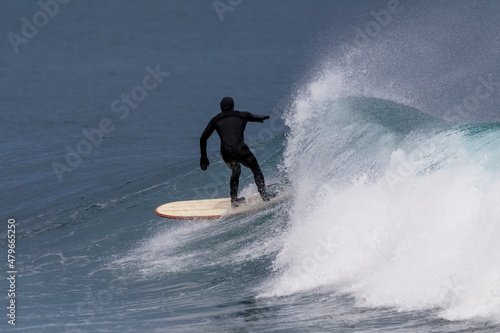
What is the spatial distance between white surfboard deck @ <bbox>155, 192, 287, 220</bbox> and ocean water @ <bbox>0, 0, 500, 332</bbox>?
0.47 ft

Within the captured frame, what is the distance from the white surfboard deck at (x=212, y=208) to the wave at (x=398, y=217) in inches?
24.4

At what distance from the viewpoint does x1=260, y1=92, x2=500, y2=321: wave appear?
8.01 metres

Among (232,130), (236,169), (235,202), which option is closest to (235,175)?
(236,169)

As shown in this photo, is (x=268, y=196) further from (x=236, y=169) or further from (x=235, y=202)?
(x=236, y=169)

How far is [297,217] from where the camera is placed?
1134 centimetres

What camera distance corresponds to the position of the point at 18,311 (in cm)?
981

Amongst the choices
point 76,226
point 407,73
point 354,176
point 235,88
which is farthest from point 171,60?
point 354,176

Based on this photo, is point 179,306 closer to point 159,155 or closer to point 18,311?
point 18,311

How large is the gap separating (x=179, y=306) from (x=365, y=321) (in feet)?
8.43

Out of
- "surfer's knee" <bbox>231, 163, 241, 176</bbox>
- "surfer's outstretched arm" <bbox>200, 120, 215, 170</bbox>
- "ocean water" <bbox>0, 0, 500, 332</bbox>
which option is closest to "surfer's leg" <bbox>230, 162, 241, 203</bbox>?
"surfer's knee" <bbox>231, 163, 241, 176</bbox>

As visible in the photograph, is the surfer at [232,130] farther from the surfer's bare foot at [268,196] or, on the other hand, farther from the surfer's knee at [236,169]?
the surfer's bare foot at [268,196]

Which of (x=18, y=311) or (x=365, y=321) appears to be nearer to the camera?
(x=365, y=321)

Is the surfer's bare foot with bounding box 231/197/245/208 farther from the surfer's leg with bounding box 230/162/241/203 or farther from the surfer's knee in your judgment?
the surfer's knee

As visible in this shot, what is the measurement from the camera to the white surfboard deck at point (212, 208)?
1239 cm
